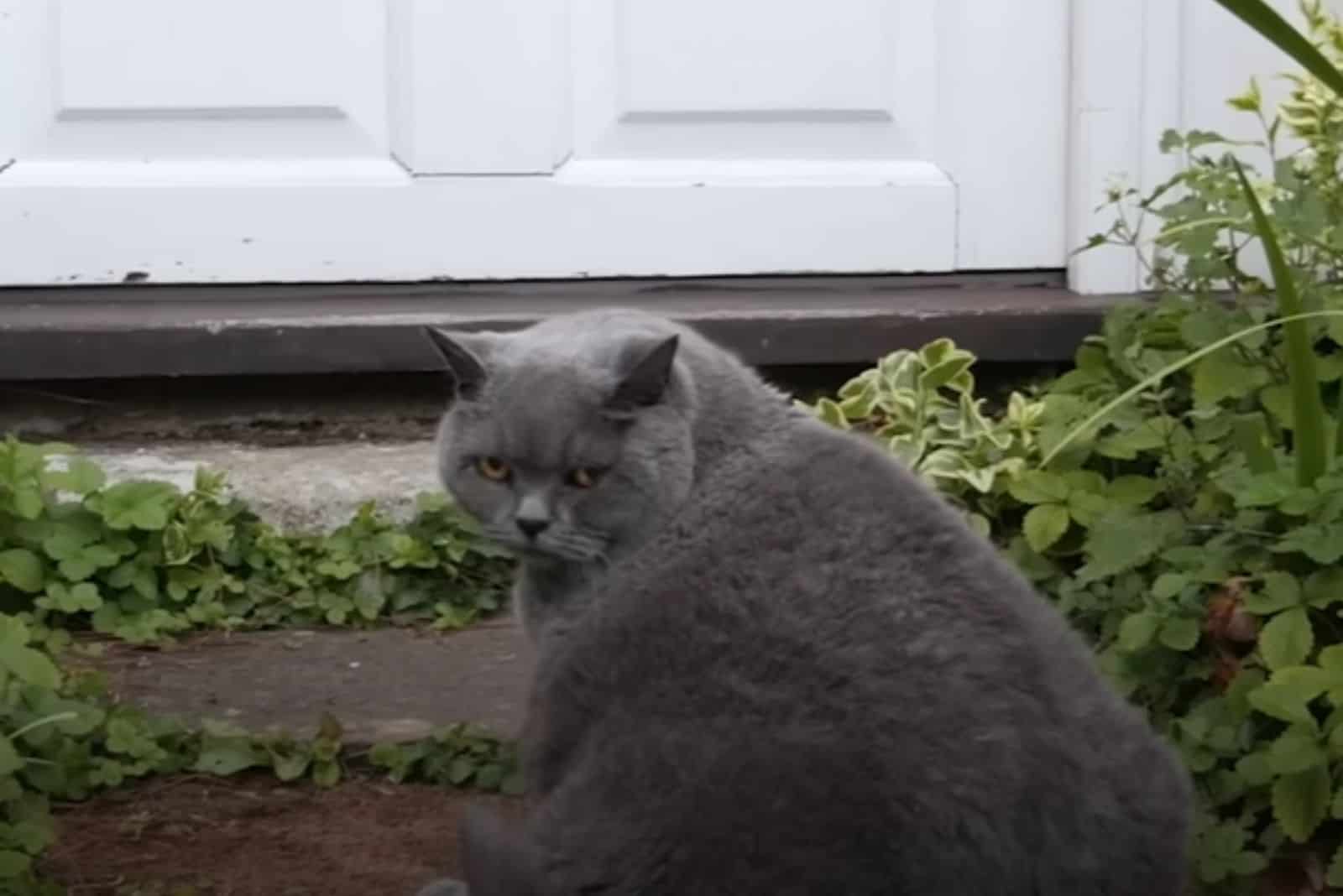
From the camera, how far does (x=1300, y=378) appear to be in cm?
214

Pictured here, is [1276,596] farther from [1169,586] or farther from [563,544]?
[563,544]

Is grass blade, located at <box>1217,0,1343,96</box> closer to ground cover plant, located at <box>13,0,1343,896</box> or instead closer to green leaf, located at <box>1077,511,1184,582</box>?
ground cover plant, located at <box>13,0,1343,896</box>

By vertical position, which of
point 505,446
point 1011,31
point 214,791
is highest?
point 1011,31

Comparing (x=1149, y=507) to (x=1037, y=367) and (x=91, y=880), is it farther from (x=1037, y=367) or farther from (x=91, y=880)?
(x=91, y=880)

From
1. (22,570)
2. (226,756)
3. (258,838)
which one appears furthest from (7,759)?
(22,570)

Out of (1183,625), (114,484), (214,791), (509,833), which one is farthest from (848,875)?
(114,484)

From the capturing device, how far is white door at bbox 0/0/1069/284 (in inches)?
119

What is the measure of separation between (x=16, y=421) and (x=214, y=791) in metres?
1.01

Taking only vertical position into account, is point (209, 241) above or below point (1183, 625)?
above

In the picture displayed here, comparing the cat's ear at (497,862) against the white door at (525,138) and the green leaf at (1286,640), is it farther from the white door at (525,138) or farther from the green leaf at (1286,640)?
the white door at (525,138)

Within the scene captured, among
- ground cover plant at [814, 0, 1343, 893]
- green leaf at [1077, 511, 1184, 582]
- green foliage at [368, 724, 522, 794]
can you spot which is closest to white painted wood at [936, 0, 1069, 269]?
ground cover plant at [814, 0, 1343, 893]

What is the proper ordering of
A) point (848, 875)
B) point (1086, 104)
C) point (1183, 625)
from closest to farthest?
point (848, 875), point (1183, 625), point (1086, 104)

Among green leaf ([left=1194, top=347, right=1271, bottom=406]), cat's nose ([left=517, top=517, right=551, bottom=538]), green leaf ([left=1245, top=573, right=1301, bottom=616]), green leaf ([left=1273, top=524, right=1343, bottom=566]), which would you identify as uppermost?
cat's nose ([left=517, top=517, right=551, bottom=538])

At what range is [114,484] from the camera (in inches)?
113
